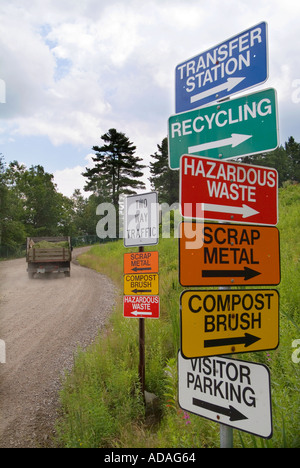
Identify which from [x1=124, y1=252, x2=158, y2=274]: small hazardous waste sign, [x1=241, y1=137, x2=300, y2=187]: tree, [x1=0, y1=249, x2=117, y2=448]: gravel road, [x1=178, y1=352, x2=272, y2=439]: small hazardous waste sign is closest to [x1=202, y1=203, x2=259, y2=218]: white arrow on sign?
[x1=178, y1=352, x2=272, y2=439]: small hazardous waste sign

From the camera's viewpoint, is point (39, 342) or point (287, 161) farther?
point (287, 161)

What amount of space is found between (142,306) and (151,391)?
1235 mm

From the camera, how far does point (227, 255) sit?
1753 millimetres

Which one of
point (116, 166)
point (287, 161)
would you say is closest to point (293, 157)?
point (287, 161)

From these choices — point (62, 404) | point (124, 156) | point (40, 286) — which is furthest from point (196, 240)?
point (124, 156)

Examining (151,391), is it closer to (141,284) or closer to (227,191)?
(141,284)

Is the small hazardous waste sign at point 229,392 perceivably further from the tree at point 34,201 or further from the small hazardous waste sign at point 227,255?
the tree at point 34,201

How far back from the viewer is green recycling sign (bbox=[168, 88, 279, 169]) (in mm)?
Result: 1938

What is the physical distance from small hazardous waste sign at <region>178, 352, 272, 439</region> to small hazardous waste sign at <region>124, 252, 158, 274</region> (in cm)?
319

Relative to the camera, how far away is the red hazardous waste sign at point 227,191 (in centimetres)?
173

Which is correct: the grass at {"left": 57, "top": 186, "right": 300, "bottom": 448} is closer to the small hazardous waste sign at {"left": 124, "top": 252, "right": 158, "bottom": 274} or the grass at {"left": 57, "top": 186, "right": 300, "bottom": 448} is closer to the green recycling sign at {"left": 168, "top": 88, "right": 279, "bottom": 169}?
the small hazardous waste sign at {"left": 124, "top": 252, "right": 158, "bottom": 274}

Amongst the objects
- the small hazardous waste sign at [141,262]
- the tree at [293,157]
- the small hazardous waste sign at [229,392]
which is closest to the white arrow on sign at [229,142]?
the small hazardous waste sign at [229,392]
